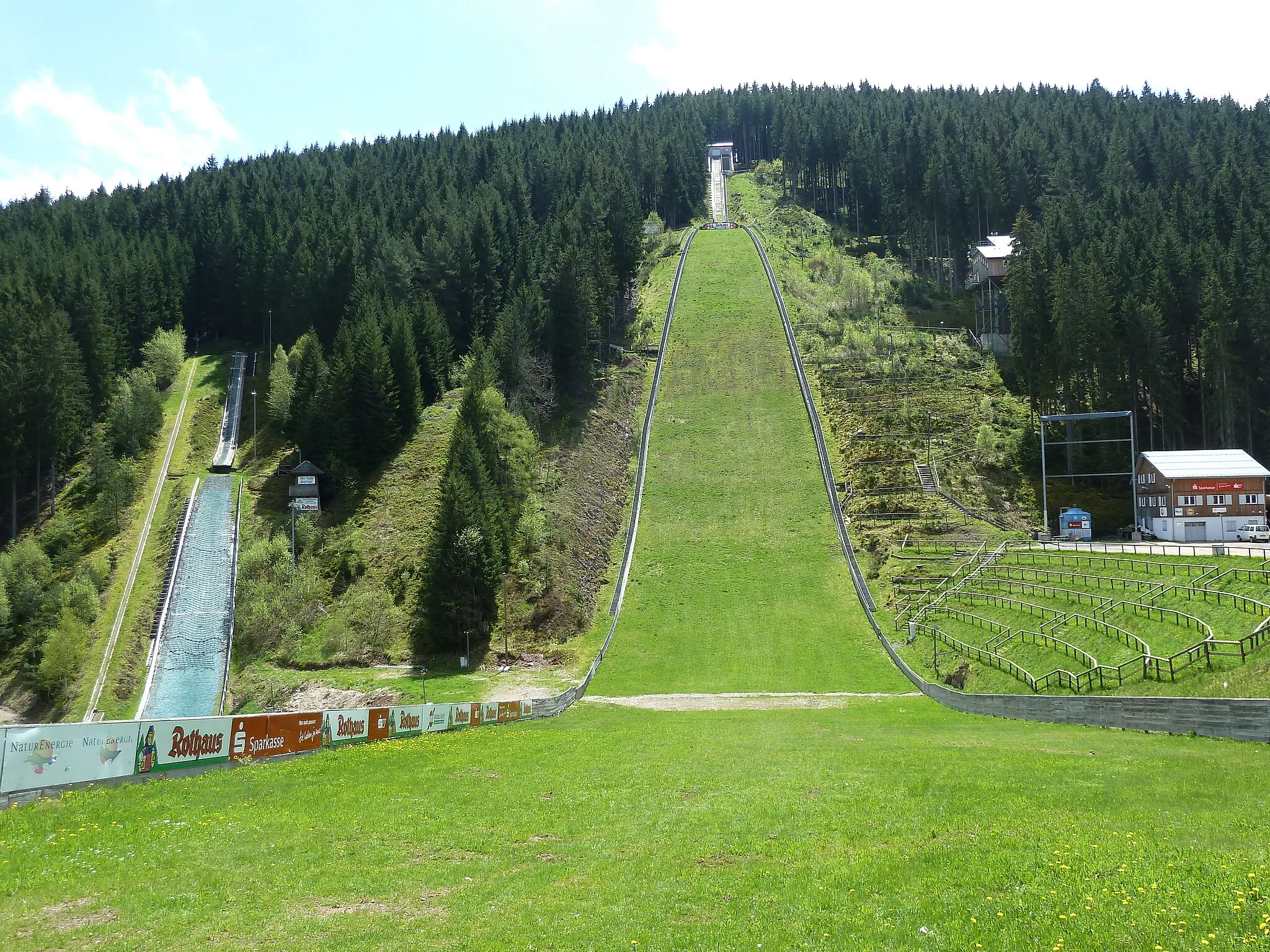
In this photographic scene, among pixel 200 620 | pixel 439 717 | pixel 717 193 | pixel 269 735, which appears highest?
pixel 717 193

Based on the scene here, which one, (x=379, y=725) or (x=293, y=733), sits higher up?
(x=293, y=733)

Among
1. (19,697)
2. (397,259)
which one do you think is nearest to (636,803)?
(19,697)

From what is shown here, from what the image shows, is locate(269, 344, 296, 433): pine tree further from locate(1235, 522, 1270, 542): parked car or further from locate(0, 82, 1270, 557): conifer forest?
locate(1235, 522, 1270, 542): parked car

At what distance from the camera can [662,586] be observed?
61.9 meters

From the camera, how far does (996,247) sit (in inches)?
3959

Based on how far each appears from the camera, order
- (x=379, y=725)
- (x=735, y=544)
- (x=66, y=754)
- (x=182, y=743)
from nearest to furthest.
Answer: (x=66, y=754) → (x=182, y=743) → (x=379, y=725) → (x=735, y=544)

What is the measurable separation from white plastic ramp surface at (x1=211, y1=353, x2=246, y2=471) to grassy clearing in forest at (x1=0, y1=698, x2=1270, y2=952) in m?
63.1

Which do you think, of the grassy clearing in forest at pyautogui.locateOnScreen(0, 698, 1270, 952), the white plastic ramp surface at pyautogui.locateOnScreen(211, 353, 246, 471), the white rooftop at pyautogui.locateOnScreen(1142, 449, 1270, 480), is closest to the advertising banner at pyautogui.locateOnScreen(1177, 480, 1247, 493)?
the white rooftop at pyautogui.locateOnScreen(1142, 449, 1270, 480)

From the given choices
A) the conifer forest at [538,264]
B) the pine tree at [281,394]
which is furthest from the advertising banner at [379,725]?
the pine tree at [281,394]

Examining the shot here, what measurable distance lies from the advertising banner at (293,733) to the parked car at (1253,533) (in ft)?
189

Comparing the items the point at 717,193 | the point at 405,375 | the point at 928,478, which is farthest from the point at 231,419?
the point at 717,193

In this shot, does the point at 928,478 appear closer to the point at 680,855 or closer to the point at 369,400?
the point at 369,400

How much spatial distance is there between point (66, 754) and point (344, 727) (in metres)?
10.8

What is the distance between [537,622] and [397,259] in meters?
50.8
